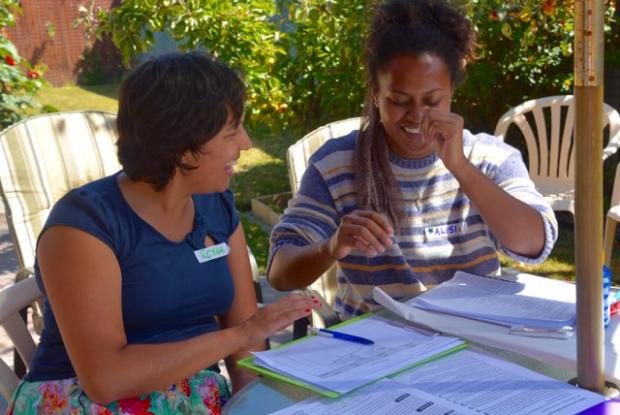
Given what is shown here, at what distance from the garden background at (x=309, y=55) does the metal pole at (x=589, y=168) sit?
9.96 feet

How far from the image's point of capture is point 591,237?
49.3 inches

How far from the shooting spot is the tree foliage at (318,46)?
4.95 metres

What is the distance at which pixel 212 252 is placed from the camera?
2111 millimetres

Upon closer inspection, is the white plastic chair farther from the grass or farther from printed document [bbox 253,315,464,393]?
the grass

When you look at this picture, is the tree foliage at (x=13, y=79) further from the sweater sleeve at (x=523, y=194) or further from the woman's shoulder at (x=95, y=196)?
the sweater sleeve at (x=523, y=194)

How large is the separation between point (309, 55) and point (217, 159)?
12.4 ft

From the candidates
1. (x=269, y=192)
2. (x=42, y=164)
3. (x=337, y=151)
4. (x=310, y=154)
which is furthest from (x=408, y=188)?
(x=269, y=192)

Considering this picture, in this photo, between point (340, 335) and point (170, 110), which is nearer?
point (340, 335)

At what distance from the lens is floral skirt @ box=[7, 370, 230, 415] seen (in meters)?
1.90

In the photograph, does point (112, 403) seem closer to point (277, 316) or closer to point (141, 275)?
point (141, 275)

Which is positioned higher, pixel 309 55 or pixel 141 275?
pixel 309 55

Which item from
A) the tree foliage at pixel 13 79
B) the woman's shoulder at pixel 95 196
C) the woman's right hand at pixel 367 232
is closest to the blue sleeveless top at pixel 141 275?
the woman's shoulder at pixel 95 196

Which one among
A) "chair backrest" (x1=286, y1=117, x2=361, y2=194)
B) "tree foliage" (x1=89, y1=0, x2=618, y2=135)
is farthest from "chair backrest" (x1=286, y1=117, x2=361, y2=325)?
"tree foliage" (x1=89, y1=0, x2=618, y2=135)

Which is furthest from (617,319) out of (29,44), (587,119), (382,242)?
(29,44)
